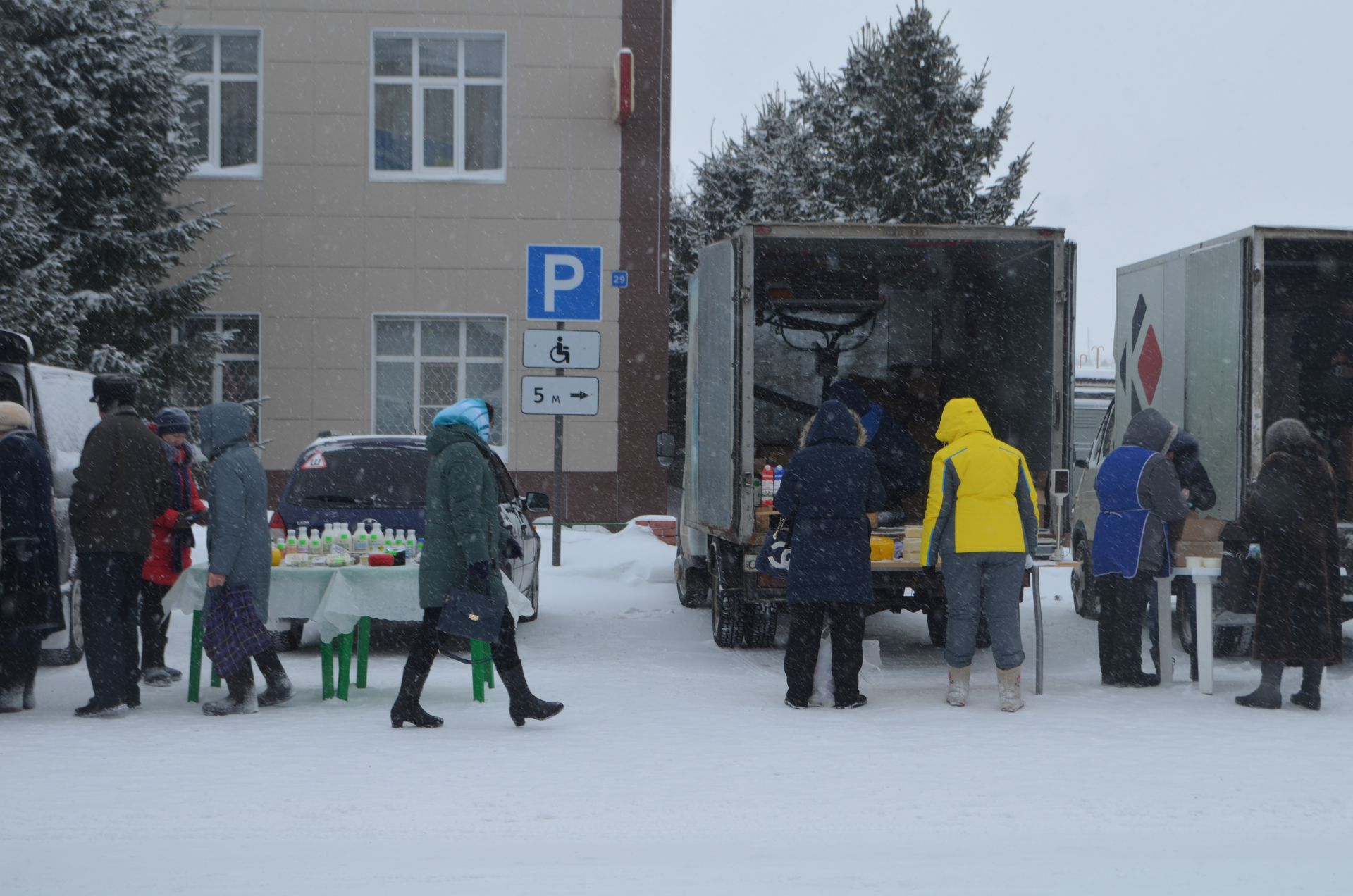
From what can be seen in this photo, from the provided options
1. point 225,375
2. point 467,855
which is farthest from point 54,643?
point 225,375

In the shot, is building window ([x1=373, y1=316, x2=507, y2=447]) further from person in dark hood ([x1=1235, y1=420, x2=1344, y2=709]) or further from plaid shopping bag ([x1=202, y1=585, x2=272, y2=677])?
person in dark hood ([x1=1235, y1=420, x2=1344, y2=709])

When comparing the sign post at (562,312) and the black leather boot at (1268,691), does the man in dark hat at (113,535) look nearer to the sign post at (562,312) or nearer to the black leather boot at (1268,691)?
the black leather boot at (1268,691)

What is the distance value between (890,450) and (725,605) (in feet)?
6.25

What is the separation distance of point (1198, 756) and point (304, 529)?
5685mm

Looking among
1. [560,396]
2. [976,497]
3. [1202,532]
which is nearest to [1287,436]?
[976,497]

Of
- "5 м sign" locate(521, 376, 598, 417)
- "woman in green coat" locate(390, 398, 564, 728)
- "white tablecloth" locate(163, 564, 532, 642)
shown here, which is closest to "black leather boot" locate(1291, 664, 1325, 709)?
"woman in green coat" locate(390, 398, 564, 728)

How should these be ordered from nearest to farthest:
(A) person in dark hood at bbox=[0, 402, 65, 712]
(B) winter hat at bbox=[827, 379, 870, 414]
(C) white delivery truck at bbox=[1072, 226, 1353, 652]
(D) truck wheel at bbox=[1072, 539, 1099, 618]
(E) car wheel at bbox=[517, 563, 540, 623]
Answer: (A) person in dark hood at bbox=[0, 402, 65, 712] < (C) white delivery truck at bbox=[1072, 226, 1353, 652] < (B) winter hat at bbox=[827, 379, 870, 414] < (E) car wheel at bbox=[517, 563, 540, 623] < (D) truck wheel at bbox=[1072, 539, 1099, 618]

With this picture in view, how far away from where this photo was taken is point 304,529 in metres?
10.0

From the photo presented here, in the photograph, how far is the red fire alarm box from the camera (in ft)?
64.7

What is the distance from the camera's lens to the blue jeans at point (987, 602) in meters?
8.74

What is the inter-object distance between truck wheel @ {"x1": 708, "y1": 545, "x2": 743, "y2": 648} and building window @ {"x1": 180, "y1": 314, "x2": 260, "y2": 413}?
1100cm

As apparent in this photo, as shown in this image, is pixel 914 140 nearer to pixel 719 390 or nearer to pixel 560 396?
pixel 560 396

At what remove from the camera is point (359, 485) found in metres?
10.9

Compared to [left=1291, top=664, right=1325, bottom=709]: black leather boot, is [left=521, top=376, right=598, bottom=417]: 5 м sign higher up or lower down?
higher up
